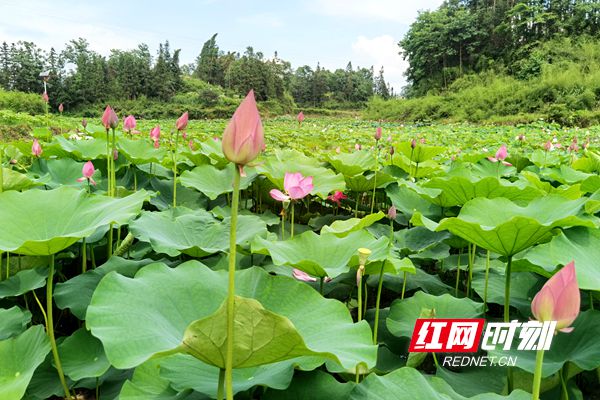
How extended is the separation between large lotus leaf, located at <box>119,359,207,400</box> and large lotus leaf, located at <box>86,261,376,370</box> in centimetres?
9

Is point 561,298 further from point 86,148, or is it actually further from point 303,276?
point 86,148

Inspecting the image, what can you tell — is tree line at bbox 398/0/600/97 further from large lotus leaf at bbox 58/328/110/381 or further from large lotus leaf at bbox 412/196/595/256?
large lotus leaf at bbox 58/328/110/381

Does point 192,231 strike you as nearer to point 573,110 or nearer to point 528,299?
point 528,299

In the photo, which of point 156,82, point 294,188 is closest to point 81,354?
point 294,188

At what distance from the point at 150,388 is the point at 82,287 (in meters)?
0.37

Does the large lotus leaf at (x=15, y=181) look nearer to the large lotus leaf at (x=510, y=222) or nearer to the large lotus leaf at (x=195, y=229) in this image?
the large lotus leaf at (x=195, y=229)

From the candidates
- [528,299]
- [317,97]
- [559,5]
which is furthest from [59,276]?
[317,97]

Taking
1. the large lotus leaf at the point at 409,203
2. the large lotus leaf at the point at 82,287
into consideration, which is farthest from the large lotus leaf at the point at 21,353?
the large lotus leaf at the point at 409,203

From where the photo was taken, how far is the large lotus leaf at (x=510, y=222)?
848 millimetres

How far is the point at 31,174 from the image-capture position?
1.62 m

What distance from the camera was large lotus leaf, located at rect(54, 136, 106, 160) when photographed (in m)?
1.86

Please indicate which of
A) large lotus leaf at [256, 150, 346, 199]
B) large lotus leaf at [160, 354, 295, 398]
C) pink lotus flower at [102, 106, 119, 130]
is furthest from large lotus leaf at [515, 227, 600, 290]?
pink lotus flower at [102, 106, 119, 130]

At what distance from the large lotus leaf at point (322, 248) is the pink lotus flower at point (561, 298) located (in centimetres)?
45

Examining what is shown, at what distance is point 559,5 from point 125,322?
29.3 m
